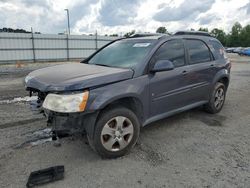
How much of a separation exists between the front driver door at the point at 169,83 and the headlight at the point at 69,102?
1204mm

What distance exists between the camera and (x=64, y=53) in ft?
75.6

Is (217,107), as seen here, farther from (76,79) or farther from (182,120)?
(76,79)

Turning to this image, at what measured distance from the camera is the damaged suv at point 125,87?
9.16ft

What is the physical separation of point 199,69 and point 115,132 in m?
2.28

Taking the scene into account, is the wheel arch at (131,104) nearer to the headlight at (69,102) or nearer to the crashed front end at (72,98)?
the crashed front end at (72,98)

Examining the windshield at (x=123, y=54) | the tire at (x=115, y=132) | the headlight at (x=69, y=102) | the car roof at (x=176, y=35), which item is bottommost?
the tire at (x=115, y=132)

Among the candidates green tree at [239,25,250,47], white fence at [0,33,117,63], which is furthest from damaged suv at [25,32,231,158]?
green tree at [239,25,250,47]

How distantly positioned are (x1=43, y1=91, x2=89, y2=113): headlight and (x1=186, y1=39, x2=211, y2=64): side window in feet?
7.96

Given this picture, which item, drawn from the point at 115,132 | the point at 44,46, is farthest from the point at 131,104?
the point at 44,46

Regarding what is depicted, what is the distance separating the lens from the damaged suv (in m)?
2.79

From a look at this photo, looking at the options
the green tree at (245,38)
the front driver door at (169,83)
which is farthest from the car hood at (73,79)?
the green tree at (245,38)

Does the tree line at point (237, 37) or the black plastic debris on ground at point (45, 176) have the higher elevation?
the tree line at point (237, 37)

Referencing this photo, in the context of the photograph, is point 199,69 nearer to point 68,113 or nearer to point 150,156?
point 150,156

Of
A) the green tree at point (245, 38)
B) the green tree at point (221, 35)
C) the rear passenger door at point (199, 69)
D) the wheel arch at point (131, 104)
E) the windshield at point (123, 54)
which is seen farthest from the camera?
the green tree at point (221, 35)
